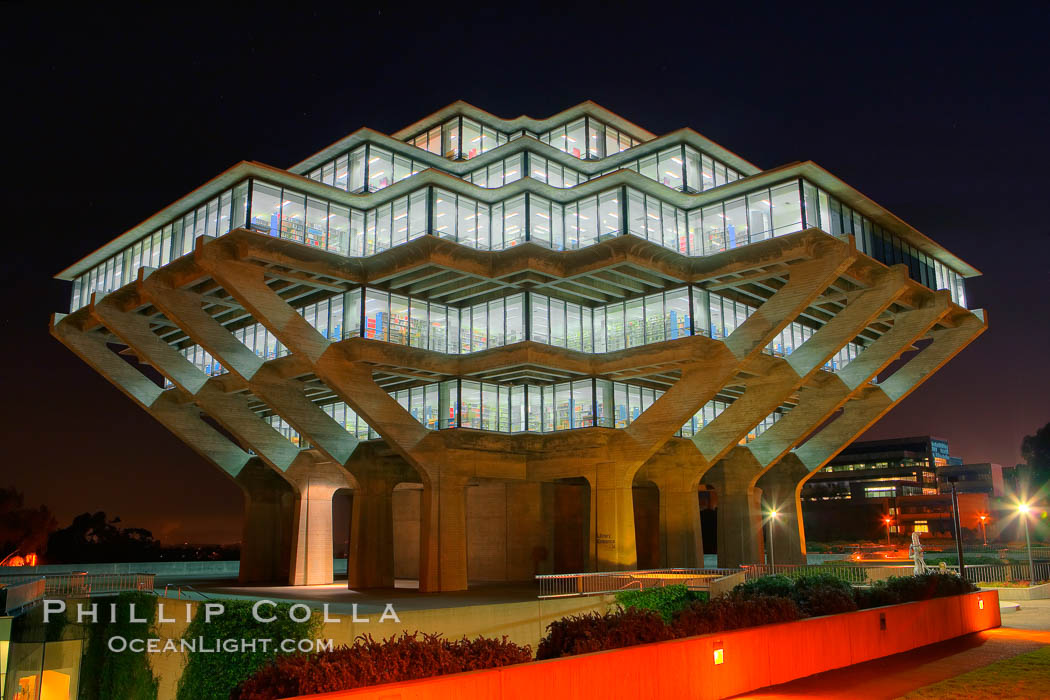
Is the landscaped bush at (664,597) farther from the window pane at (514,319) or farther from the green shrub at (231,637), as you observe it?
the window pane at (514,319)

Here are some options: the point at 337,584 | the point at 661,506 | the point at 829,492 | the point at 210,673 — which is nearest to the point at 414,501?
the point at 337,584

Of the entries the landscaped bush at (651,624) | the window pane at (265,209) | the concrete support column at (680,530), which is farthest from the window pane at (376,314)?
the landscaped bush at (651,624)

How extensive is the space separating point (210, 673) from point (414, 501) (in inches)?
1073

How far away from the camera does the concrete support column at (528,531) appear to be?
147 feet

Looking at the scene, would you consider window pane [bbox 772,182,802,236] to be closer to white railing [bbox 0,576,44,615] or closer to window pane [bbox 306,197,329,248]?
window pane [bbox 306,197,329,248]

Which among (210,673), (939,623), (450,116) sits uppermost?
(450,116)

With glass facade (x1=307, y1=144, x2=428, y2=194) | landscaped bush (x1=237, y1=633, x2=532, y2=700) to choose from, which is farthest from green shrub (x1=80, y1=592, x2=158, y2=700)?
glass facade (x1=307, y1=144, x2=428, y2=194)

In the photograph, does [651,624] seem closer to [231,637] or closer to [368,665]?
[368,665]

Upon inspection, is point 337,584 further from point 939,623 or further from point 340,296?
point 939,623

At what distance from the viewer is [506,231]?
3728 centimetres

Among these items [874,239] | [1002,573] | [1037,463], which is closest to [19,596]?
[1002,573]

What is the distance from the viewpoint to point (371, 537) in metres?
39.4

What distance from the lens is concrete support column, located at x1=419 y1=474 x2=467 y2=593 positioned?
120 ft

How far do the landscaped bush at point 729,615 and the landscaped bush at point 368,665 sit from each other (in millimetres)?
3606
